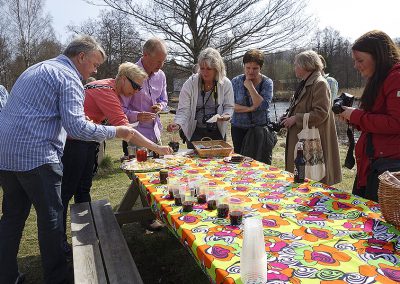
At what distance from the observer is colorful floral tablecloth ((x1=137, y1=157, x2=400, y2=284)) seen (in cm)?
116

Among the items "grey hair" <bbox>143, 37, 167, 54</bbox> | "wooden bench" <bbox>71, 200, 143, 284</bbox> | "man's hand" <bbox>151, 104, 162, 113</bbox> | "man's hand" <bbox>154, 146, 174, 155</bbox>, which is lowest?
"wooden bench" <bbox>71, 200, 143, 284</bbox>

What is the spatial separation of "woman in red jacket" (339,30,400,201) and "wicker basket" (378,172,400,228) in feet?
2.28

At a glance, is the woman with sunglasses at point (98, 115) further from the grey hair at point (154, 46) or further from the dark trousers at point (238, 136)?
the dark trousers at point (238, 136)

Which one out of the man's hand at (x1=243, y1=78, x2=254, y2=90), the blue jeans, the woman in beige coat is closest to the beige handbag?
the woman in beige coat

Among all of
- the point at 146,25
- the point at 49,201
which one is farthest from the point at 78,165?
the point at 146,25

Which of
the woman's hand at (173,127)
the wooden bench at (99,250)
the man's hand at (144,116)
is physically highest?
the man's hand at (144,116)

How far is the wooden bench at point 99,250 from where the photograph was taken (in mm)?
1786

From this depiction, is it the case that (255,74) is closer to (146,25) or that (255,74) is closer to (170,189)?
(170,189)

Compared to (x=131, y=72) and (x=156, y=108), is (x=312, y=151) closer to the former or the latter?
(x=156, y=108)

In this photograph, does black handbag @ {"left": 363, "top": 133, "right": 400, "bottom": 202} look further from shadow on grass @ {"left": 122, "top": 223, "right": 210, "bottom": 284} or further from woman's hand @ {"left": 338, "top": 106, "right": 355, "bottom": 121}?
shadow on grass @ {"left": 122, "top": 223, "right": 210, "bottom": 284}

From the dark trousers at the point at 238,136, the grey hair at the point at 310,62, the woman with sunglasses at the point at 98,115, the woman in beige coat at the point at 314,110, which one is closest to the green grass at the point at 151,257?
the woman with sunglasses at the point at 98,115

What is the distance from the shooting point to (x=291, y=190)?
2045 mm

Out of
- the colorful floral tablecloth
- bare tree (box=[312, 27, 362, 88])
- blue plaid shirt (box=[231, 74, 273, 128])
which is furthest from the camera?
bare tree (box=[312, 27, 362, 88])

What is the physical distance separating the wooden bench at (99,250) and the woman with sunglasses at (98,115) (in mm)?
272
